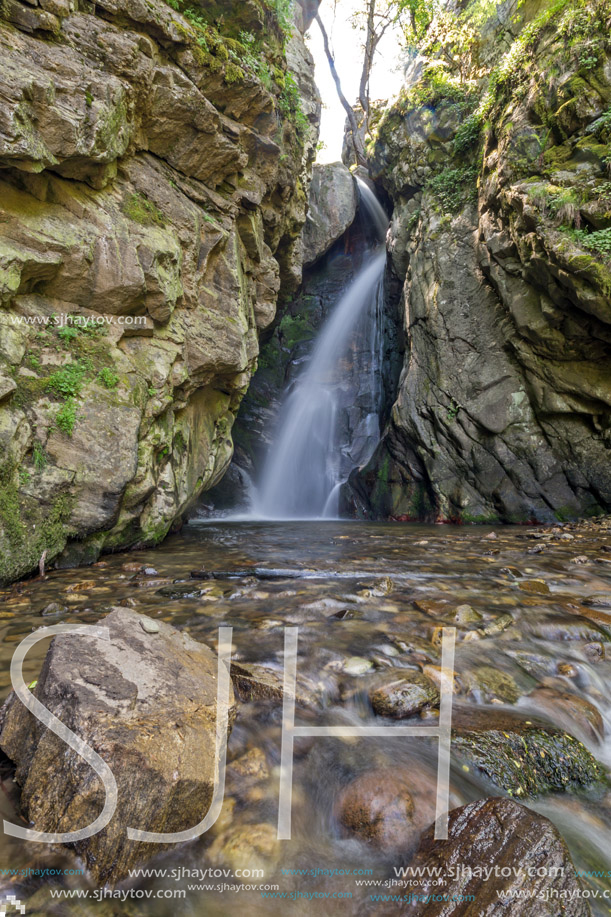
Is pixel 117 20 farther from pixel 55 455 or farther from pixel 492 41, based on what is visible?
pixel 492 41

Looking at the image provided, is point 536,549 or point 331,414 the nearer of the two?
point 536,549

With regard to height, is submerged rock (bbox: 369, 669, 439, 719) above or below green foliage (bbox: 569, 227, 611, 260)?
below

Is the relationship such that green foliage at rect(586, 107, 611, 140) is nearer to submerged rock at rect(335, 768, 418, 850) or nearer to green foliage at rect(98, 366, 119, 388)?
green foliage at rect(98, 366, 119, 388)

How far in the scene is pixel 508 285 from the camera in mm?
10383

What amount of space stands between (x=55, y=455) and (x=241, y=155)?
6.93m

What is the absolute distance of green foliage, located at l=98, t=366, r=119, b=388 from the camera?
5.57 meters

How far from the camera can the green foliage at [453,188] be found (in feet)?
40.0

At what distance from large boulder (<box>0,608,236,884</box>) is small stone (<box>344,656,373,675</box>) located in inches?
33.5

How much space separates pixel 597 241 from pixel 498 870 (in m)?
9.55

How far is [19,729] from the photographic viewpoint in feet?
5.23

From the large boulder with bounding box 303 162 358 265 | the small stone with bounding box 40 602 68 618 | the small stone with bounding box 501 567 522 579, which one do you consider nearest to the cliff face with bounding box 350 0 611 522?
the large boulder with bounding box 303 162 358 265

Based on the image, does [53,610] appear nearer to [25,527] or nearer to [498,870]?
[25,527]

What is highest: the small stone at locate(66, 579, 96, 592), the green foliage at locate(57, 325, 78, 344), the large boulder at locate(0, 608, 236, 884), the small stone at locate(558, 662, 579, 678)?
the green foliage at locate(57, 325, 78, 344)

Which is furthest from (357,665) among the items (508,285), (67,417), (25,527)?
(508,285)
